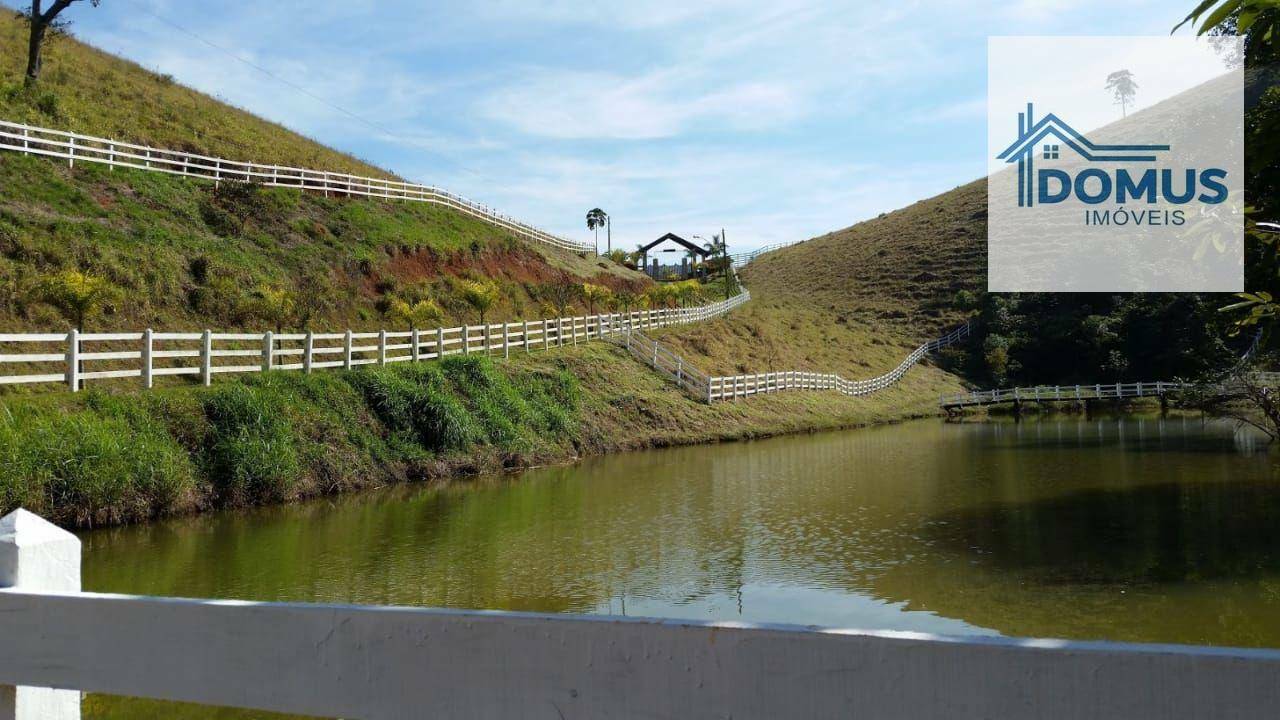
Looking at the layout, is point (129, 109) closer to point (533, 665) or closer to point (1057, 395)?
point (533, 665)

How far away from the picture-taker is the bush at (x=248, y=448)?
51.2 feet

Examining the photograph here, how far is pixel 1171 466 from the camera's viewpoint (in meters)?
20.5

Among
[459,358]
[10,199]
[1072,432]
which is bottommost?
[1072,432]

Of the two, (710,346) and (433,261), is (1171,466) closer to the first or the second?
(710,346)

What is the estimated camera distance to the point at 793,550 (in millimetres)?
11656

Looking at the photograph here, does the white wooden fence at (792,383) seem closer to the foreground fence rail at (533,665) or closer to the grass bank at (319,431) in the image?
the grass bank at (319,431)

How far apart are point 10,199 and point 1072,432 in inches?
1363

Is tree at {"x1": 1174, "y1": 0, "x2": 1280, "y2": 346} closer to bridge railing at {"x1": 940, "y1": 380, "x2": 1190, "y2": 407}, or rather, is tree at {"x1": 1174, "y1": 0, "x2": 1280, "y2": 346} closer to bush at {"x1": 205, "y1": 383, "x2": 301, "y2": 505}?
bush at {"x1": 205, "y1": 383, "x2": 301, "y2": 505}

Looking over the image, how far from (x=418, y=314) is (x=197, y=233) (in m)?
7.20

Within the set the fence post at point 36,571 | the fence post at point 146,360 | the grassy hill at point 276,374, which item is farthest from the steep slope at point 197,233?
the fence post at point 36,571

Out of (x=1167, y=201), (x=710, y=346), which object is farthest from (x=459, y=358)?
(x=1167, y=201)

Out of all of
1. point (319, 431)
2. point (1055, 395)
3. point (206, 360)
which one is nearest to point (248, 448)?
point (319, 431)

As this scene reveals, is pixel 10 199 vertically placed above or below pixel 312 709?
above

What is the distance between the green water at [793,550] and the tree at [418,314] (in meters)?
10.1
